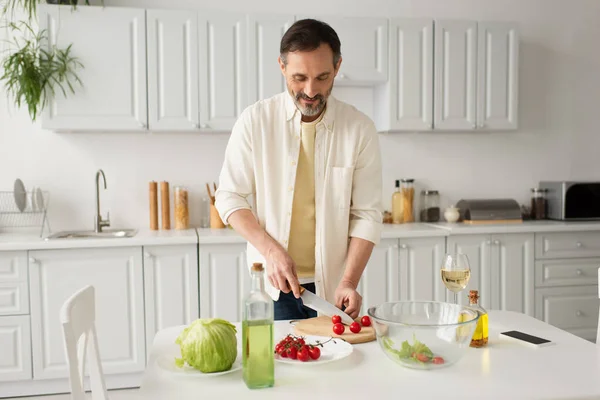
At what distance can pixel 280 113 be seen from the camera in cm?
219

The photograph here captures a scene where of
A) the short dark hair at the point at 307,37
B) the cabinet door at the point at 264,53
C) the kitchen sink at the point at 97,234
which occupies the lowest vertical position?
the kitchen sink at the point at 97,234

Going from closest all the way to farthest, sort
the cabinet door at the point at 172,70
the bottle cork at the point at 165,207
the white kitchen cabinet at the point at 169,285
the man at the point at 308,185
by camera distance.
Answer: the man at the point at 308,185 < the white kitchen cabinet at the point at 169,285 < the cabinet door at the point at 172,70 < the bottle cork at the point at 165,207

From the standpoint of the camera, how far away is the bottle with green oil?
4.03ft

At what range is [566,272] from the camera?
12.9 feet

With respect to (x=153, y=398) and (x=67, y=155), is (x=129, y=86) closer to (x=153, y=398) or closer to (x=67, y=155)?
(x=67, y=155)

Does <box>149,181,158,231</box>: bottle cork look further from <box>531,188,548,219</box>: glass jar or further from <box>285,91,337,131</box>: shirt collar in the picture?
<box>531,188,548,219</box>: glass jar

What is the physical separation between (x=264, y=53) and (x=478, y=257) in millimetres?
1843

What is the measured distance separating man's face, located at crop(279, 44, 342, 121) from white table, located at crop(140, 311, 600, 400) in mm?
855

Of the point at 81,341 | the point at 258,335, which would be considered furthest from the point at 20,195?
the point at 258,335

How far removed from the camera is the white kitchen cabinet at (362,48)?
3.81 meters

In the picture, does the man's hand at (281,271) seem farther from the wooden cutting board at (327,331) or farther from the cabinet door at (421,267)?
the cabinet door at (421,267)

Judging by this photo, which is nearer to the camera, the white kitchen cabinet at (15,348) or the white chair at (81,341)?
the white chair at (81,341)

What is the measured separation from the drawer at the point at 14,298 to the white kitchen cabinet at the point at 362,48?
2235 mm

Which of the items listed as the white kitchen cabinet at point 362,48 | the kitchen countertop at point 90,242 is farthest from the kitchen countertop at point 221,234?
the white kitchen cabinet at point 362,48
